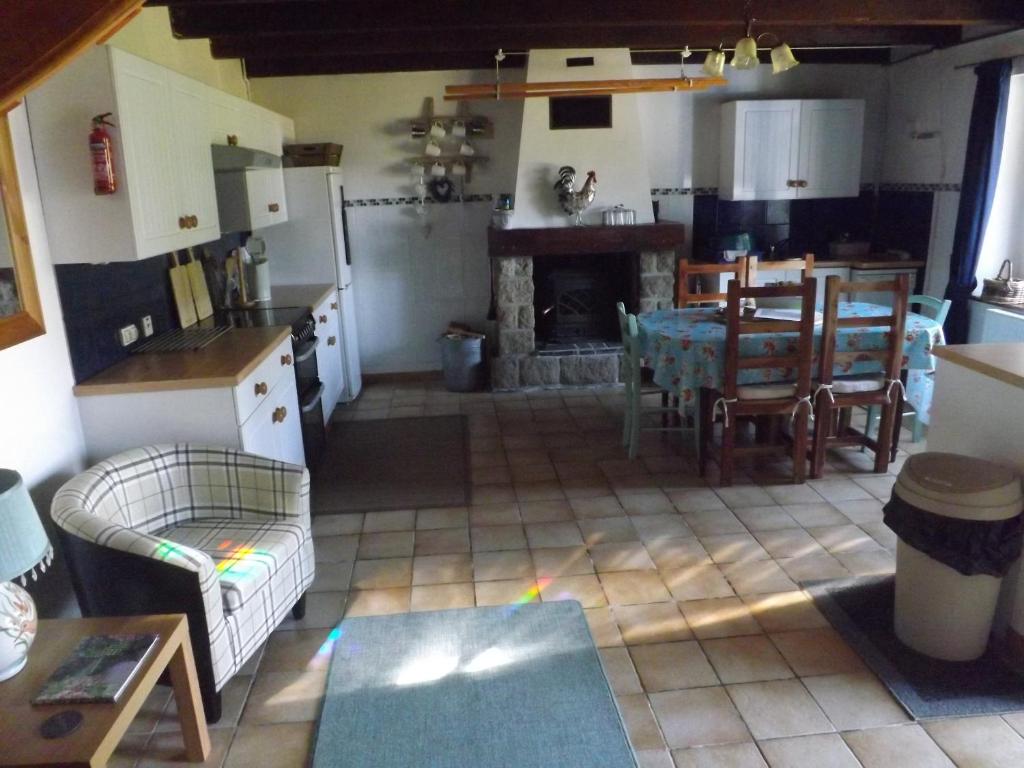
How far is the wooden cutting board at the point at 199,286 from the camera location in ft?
12.3

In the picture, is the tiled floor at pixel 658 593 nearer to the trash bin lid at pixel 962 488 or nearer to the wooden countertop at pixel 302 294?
the trash bin lid at pixel 962 488

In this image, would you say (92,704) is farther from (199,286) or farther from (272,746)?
(199,286)

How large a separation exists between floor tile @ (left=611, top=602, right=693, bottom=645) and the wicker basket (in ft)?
10.8

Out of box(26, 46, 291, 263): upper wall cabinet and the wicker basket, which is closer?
box(26, 46, 291, 263): upper wall cabinet

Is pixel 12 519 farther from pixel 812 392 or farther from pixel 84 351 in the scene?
pixel 812 392

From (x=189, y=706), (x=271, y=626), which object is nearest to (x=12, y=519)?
(x=189, y=706)

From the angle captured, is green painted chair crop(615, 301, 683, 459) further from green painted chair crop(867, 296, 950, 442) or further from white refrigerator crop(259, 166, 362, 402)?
white refrigerator crop(259, 166, 362, 402)

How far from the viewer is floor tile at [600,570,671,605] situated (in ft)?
8.91

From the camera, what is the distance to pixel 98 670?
166cm

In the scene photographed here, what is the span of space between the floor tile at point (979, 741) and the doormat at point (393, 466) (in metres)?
2.10

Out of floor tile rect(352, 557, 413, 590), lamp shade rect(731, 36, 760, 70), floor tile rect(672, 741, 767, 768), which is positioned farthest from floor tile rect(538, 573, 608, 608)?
lamp shade rect(731, 36, 760, 70)

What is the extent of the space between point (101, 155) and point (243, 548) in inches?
52.3

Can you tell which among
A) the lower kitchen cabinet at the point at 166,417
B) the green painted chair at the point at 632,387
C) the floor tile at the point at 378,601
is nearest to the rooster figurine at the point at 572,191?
the green painted chair at the point at 632,387

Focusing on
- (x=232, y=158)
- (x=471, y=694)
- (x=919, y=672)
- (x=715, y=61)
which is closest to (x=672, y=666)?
(x=471, y=694)
